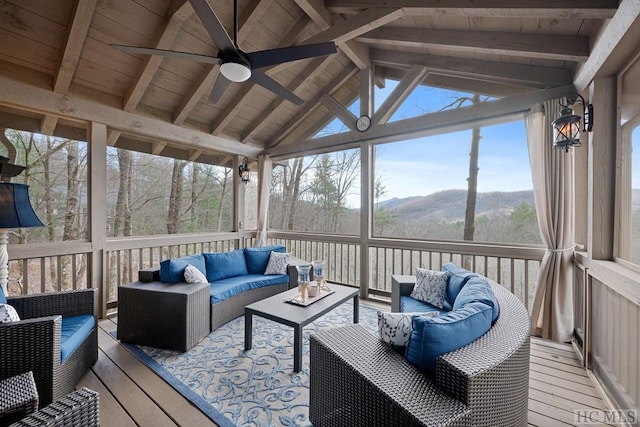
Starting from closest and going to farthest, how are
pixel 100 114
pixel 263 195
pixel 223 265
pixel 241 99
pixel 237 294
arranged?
pixel 237 294
pixel 100 114
pixel 223 265
pixel 241 99
pixel 263 195

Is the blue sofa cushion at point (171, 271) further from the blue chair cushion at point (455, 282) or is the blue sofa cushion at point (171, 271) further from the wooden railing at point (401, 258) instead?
the blue chair cushion at point (455, 282)

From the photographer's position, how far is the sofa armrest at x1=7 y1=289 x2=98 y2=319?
6.96ft

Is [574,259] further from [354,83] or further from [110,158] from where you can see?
[110,158]

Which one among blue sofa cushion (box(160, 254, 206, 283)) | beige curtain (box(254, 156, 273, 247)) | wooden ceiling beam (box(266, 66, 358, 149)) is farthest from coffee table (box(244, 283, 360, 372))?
wooden ceiling beam (box(266, 66, 358, 149))

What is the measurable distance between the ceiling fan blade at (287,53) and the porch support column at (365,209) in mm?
2143

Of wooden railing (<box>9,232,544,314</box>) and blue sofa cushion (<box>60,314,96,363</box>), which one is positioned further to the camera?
wooden railing (<box>9,232,544,314</box>)

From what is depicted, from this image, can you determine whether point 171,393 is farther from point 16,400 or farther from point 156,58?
point 156,58

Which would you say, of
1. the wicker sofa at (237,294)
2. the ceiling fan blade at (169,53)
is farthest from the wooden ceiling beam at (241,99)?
the wicker sofa at (237,294)

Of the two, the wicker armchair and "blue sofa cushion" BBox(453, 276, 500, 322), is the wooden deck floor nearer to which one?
the wicker armchair

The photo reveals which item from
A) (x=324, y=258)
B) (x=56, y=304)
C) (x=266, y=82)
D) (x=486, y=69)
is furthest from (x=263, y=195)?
(x=486, y=69)

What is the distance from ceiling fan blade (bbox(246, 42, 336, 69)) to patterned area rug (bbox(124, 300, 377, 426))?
2.64 metres

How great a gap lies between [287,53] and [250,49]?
70.8 inches

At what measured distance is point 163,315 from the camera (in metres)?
2.63

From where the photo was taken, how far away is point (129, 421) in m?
1.77
